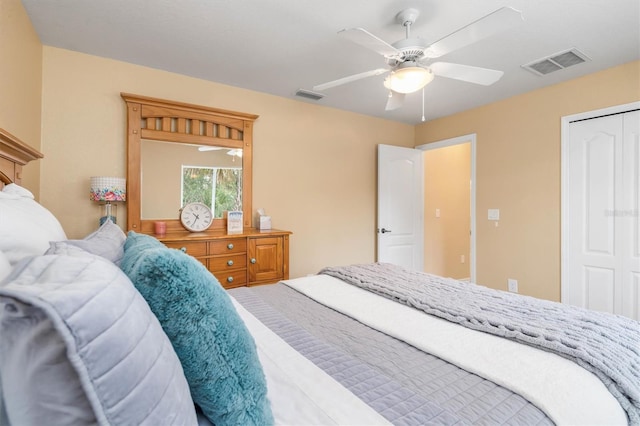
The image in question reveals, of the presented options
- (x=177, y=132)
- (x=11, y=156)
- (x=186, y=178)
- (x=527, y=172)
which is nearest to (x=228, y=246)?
(x=186, y=178)

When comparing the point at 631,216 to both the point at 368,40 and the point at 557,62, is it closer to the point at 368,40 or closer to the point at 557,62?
the point at 557,62

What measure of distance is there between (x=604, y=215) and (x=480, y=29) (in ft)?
7.86

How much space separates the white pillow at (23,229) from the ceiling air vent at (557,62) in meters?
3.44

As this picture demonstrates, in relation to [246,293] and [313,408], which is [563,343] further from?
[246,293]

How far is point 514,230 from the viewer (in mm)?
3359

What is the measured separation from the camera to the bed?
0.40 m

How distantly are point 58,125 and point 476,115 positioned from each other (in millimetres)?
4283

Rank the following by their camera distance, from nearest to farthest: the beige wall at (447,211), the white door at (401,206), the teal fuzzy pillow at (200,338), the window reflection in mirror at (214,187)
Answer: the teal fuzzy pillow at (200,338) → the window reflection in mirror at (214,187) → the white door at (401,206) → the beige wall at (447,211)

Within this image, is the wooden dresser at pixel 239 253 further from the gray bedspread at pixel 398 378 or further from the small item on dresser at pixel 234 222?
the gray bedspread at pixel 398 378

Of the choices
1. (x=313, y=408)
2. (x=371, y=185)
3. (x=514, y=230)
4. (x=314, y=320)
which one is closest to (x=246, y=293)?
(x=314, y=320)

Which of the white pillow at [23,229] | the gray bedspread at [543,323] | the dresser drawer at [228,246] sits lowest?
the gray bedspread at [543,323]

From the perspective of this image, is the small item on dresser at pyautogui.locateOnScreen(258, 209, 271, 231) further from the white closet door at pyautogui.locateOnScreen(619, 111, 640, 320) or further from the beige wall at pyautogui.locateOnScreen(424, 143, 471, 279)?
the white closet door at pyautogui.locateOnScreen(619, 111, 640, 320)

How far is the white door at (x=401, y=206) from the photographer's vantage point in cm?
401

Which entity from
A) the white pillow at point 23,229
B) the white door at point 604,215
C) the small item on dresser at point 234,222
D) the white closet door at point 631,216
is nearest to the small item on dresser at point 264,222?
the small item on dresser at point 234,222
